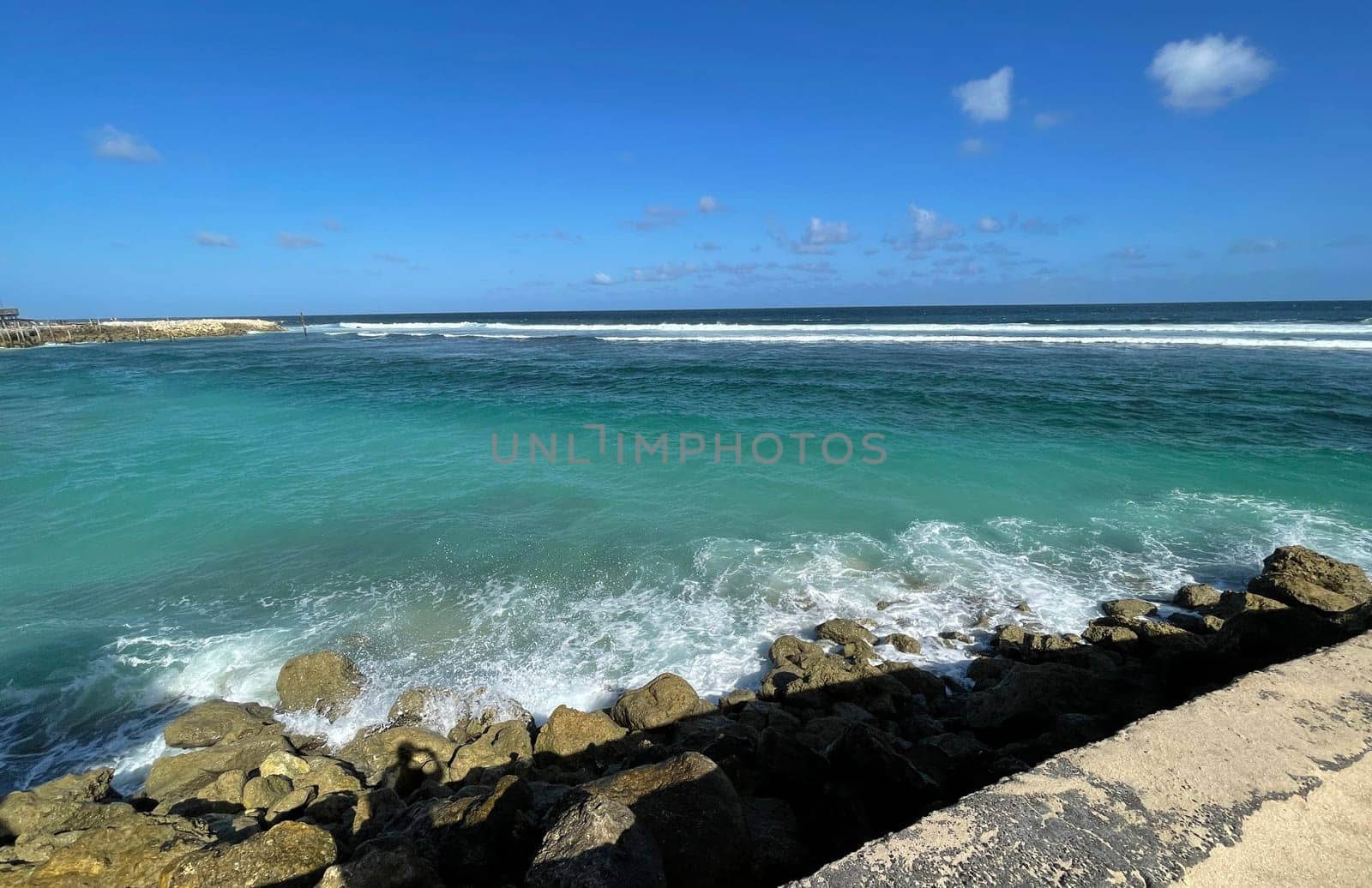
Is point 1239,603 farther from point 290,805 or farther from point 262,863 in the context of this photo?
point 290,805

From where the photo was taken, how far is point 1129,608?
8000 mm

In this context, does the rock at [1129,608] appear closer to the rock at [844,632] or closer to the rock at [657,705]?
the rock at [844,632]

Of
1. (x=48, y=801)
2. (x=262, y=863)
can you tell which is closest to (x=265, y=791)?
(x=48, y=801)

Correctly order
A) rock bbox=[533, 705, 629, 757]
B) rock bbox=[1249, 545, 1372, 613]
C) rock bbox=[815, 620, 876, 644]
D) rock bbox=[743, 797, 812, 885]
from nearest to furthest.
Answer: rock bbox=[743, 797, 812, 885] → rock bbox=[533, 705, 629, 757] → rock bbox=[1249, 545, 1372, 613] → rock bbox=[815, 620, 876, 644]

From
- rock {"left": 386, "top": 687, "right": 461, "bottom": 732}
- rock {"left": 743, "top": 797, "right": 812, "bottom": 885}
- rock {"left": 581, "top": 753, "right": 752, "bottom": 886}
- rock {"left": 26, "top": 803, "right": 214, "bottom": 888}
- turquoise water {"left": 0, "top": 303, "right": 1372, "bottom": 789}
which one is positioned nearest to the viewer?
rock {"left": 581, "top": 753, "right": 752, "bottom": 886}

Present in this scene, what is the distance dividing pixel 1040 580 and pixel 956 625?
2095 mm

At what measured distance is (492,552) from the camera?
1022cm

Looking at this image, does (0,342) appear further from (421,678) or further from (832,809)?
(832,809)

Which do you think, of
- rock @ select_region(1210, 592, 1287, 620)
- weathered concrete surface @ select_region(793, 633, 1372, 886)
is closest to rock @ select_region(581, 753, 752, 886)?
weathered concrete surface @ select_region(793, 633, 1372, 886)

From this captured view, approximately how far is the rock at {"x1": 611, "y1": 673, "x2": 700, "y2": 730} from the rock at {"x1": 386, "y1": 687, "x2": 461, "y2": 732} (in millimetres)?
1974

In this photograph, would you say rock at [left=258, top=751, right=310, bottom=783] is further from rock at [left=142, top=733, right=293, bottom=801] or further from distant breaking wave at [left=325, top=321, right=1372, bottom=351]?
distant breaking wave at [left=325, top=321, right=1372, bottom=351]

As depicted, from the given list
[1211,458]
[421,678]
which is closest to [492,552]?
[421,678]

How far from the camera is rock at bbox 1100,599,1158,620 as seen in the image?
7.91 metres

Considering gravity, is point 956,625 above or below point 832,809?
below
